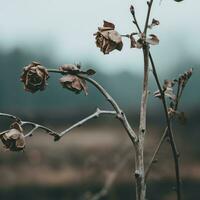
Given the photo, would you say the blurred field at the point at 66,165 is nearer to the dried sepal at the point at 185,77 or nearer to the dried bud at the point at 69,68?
the dried sepal at the point at 185,77

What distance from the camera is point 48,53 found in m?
26.3

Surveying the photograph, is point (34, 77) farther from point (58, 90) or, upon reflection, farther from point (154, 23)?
point (58, 90)

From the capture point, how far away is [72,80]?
2.95 feet

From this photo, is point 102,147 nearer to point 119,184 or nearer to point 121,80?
point 119,184

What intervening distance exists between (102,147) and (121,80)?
47.6 ft

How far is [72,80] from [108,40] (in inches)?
2.5

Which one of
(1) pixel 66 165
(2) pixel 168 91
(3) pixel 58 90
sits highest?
(2) pixel 168 91

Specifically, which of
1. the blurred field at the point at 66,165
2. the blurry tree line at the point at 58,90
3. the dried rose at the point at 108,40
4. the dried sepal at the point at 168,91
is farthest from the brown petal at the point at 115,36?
the blurry tree line at the point at 58,90

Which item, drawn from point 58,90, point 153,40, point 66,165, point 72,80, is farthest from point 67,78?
point 58,90

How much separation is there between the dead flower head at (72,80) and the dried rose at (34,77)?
0.02 m

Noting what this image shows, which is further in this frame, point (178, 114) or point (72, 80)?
point (178, 114)

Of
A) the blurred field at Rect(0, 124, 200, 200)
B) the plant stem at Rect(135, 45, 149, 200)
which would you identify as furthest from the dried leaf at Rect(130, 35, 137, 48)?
the blurred field at Rect(0, 124, 200, 200)

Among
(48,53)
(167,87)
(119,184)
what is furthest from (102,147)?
(48,53)

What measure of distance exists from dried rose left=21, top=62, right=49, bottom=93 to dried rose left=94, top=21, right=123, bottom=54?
0.24 ft
